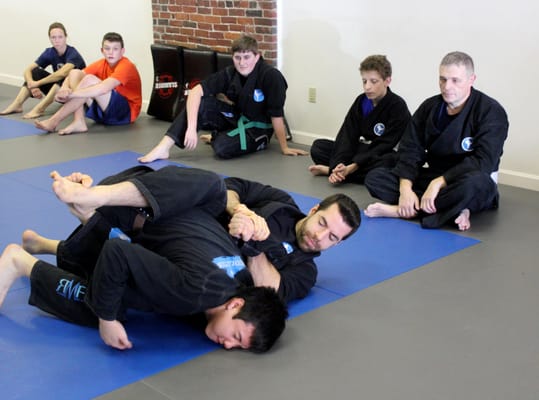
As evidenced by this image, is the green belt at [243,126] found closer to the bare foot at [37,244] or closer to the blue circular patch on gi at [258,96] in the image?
the blue circular patch on gi at [258,96]

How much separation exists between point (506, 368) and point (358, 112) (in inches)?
109

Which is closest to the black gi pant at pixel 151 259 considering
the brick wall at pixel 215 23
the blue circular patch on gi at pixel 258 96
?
the blue circular patch on gi at pixel 258 96

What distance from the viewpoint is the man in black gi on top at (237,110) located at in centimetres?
566

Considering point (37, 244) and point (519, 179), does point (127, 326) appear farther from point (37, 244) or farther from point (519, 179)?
point (519, 179)

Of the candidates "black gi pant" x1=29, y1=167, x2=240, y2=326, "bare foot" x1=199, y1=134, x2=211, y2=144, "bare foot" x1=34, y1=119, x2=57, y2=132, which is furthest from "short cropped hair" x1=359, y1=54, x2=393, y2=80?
"bare foot" x1=34, y1=119, x2=57, y2=132

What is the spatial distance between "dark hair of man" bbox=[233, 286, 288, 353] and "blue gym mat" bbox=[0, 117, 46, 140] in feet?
15.1

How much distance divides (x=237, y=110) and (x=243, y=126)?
19cm

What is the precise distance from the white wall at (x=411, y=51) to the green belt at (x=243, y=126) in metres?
0.54

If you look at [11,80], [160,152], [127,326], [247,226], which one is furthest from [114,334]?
[11,80]

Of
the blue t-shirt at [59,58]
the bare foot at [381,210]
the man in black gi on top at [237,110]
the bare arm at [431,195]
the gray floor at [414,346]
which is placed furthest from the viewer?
the blue t-shirt at [59,58]

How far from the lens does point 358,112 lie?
5086mm

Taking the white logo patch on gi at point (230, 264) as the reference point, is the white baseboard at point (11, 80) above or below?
above

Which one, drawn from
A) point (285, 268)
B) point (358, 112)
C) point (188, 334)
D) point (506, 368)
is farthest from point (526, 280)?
point (358, 112)

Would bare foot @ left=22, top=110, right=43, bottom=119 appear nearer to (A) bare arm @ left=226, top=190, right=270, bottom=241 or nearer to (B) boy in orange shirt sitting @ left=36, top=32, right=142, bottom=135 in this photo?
(B) boy in orange shirt sitting @ left=36, top=32, right=142, bottom=135
